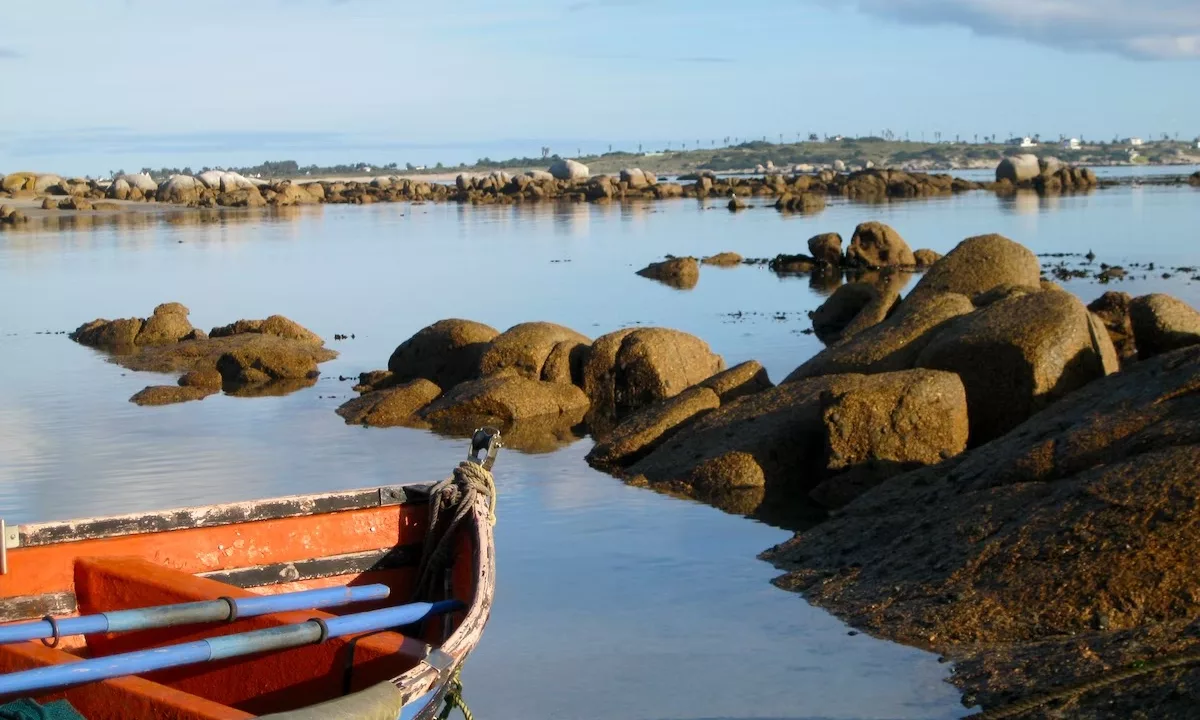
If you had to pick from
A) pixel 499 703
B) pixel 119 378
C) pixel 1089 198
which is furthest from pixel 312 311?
pixel 1089 198

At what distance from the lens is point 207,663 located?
6.41 meters

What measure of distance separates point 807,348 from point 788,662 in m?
15.0

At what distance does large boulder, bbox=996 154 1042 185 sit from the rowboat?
3740 inches

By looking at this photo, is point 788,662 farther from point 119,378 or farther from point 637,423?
point 119,378

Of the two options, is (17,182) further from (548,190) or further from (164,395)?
(164,395)

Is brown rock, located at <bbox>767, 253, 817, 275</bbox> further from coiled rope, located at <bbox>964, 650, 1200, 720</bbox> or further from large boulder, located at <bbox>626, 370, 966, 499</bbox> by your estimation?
coiled rope, located at <bbox>964, 650, 1200, 720</bbox>

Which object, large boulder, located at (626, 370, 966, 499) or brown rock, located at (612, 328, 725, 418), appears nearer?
large boulder, located at (626, 370, 966, 499)

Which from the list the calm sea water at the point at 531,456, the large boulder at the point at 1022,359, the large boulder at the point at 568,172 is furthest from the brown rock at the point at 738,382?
the large boulder at the point at 568,172

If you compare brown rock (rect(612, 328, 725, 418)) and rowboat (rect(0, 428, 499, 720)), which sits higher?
rowboat (rect(0, 428, 499, 720))

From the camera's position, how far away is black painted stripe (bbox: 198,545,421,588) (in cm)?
727

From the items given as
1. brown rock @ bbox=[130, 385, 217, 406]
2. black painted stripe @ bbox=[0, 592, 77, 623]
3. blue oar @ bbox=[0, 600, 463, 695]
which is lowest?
brown rock @ bbox=[130, 385, 217, 406]

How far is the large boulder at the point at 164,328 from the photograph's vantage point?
83.0 ft

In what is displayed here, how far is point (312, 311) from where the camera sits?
30.3m

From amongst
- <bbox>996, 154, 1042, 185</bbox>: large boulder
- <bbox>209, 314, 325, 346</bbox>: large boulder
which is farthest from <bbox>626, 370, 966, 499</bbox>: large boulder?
<bbox>996, 154, 1042, 185</bbox>: large boulder
